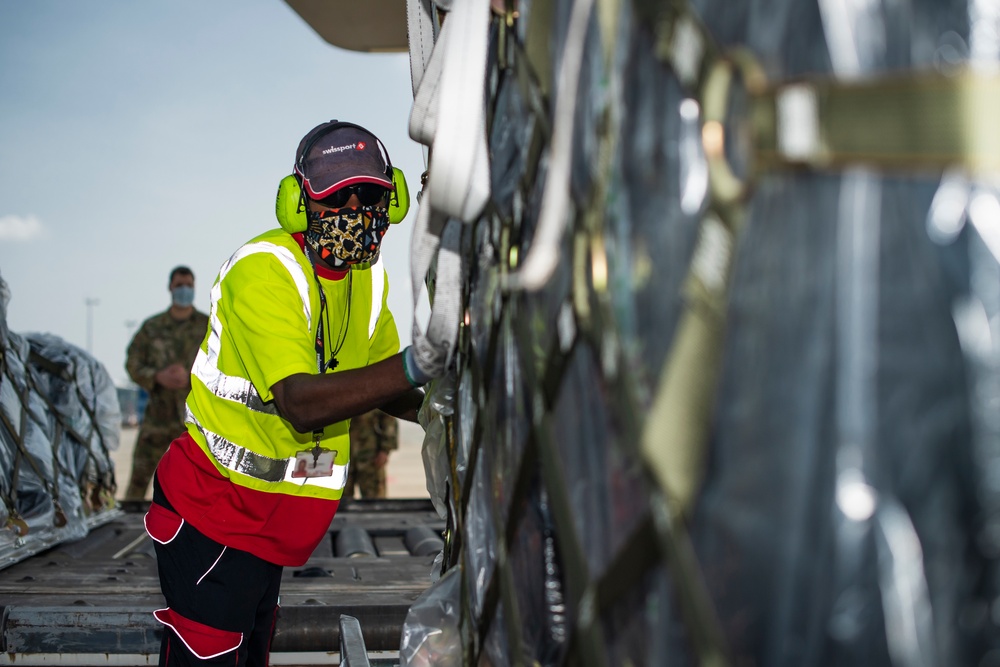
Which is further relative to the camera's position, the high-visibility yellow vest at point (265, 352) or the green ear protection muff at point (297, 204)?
the green ear protection muff at point (297, 204)

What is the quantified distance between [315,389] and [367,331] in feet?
2.20

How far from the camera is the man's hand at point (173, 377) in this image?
20.4 feet

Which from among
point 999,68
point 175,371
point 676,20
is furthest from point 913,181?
point 175,371

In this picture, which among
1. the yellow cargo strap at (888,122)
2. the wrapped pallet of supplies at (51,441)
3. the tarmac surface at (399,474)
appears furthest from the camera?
the tarmac surface at (399,474)

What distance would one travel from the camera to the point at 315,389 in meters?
1.79

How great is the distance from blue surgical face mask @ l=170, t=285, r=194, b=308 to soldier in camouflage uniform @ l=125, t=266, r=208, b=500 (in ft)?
0.36

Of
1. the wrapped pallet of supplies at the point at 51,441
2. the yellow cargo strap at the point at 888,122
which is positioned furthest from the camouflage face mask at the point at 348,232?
the wrapped pallet of supplies at the point at 51,441

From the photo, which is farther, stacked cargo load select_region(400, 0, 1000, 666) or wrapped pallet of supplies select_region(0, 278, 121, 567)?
wrapped pallet of supplies select_region(0, 278, 121, 567)

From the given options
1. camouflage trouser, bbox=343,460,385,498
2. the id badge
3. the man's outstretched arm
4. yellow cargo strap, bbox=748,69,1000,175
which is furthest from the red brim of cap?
camouflage trouser, bbox=343,460,385,498

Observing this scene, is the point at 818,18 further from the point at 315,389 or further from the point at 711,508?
the point at 315,389

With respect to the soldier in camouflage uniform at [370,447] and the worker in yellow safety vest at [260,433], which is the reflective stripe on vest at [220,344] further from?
the soldier in camouflage uniform at [370,447]

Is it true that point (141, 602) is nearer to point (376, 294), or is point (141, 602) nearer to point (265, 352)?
point (376, 294)

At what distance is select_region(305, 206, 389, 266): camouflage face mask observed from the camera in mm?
2141

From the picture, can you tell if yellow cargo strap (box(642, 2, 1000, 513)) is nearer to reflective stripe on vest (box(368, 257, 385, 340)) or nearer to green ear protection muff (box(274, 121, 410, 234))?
green ear protection muff (box(274, 121, 410, 234))
